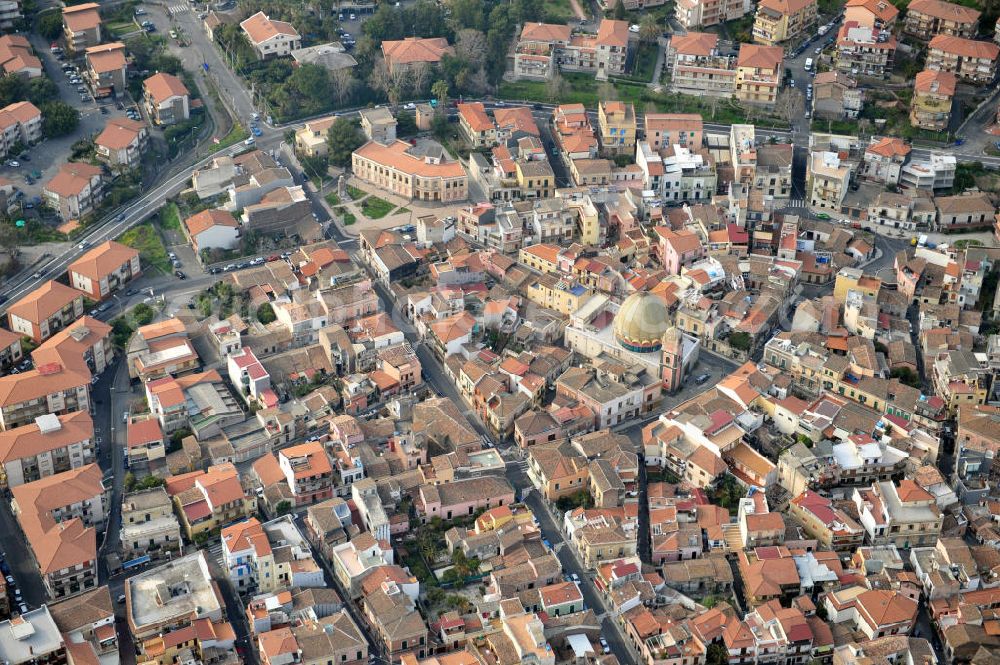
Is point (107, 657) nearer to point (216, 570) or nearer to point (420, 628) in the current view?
point (216, 570)

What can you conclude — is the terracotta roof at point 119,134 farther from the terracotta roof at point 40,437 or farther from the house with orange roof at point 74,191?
the terracotta roof at point 40,437

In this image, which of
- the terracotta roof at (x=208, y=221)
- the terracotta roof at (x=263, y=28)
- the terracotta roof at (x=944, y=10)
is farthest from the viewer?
the terracotta roof at (x=263, y=28)

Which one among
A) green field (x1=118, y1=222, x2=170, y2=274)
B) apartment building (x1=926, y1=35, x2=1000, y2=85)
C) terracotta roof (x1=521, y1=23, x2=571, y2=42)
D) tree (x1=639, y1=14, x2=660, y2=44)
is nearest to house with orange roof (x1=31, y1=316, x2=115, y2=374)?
green field (x1=118, y1=222, x2=170, y2=274)

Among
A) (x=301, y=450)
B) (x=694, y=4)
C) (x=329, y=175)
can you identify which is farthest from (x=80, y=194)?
(x=694, y=4)

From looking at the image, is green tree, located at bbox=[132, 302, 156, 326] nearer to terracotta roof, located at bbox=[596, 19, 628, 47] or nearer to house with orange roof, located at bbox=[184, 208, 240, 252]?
house with orange roof, located at bbox=[184, 208, 240, 252]

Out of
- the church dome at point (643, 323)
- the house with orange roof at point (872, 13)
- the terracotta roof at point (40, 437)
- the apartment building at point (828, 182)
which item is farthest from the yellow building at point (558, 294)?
the house with orange roof at point (872, 13)

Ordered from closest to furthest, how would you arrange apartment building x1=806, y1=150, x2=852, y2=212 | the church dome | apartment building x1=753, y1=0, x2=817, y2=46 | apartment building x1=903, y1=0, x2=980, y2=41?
the church dome < apartment building x1=806, y1=150, x2=852, y2=212 < apartment building x1=903, y1=0, x2=980, y2=41 < apartment building x1=753, y1=0, x2=817, y2=46

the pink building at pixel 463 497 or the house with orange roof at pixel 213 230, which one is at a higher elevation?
the house with orange roof at pixel 213 230

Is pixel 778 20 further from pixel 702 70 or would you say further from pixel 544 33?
pixel 544 33

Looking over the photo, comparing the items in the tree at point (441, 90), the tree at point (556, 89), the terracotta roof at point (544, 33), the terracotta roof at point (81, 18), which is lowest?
the tree at point (556, 89)
